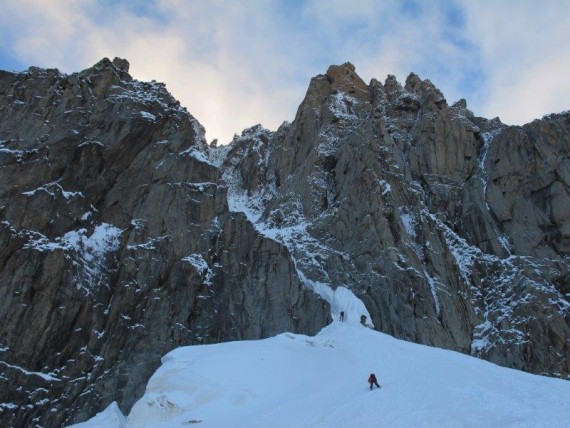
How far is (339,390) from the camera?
28.5 metres

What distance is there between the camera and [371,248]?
5625 centimetres

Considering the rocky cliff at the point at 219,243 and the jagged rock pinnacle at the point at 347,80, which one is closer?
the rocky cliff at the point at 219,243

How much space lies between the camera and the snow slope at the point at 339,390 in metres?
22.7

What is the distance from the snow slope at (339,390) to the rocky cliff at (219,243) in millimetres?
9808

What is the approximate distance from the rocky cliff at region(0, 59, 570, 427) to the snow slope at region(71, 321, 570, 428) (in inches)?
386

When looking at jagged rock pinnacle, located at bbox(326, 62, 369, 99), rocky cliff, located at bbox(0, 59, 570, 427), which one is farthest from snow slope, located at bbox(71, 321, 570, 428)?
jagged rock pinnacle, located at bbox(326, 62, 369, 99)

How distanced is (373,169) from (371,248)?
10.8 metres

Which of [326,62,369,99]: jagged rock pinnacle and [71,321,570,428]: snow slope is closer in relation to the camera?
[71,321,570,428]: snow slope

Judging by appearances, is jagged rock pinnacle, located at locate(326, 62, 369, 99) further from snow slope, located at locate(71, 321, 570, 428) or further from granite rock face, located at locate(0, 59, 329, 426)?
snow slope, located at locate(71, 321, 570, 428)

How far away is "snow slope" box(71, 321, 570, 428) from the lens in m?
22.7

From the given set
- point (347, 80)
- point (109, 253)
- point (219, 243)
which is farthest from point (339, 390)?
point (347, 80)

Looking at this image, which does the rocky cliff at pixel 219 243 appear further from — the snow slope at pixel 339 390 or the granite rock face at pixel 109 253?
the snow slope at pixel 339 390

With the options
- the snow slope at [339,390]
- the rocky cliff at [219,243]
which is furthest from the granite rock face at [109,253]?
the snow slope at [339,390]

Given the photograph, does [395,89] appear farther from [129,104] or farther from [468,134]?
[129,104]
